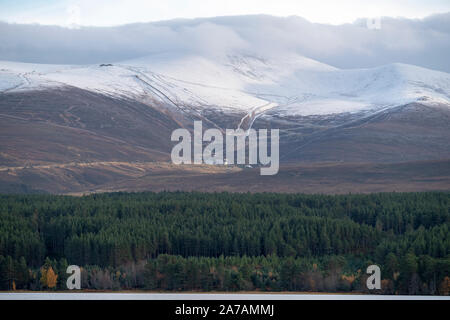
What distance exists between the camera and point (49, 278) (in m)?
40.2

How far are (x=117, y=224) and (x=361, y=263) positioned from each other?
18220 mm

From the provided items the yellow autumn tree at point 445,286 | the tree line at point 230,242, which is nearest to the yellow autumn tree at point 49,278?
the tree line at point 230,242

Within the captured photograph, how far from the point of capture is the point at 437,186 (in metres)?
96.9

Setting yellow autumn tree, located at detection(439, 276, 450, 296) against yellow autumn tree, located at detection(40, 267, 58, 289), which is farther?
yellow autumn tree, located at detection(40, 267, 58, 289)

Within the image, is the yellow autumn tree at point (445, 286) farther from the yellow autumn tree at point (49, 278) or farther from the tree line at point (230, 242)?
the yellow autumn tree at point (49, 278)

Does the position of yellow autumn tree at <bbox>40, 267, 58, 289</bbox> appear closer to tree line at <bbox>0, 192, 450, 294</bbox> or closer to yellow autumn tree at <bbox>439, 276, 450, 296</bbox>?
tree line at <bbox>0, 192, 450, 294</bbox>

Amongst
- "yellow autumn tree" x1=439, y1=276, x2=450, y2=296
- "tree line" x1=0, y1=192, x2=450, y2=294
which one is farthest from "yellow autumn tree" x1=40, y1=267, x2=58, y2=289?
"yellow autumn tree" x1=439, y1=276, x2=450, y2=296

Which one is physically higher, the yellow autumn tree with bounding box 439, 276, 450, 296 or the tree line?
the tree line

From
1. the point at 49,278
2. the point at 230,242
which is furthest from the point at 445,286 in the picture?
the point at 49,278

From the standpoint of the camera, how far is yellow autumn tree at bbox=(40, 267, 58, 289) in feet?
132

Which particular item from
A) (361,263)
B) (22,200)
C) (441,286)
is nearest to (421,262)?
(441,286)

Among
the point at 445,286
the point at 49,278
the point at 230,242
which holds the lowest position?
the point at 445,286

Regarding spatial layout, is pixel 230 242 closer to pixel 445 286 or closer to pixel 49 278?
pixel 49 278
